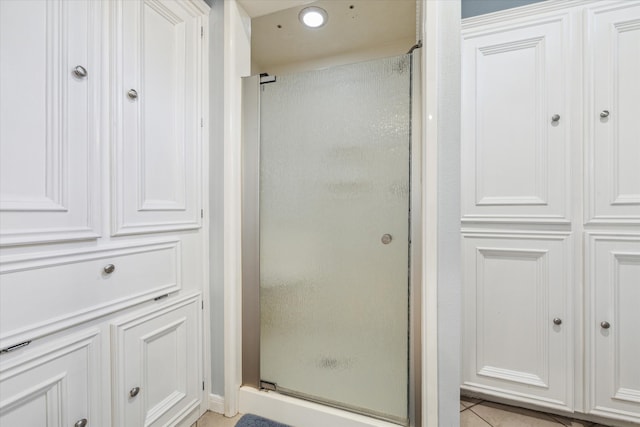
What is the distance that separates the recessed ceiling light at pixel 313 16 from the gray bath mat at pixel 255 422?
225 cm

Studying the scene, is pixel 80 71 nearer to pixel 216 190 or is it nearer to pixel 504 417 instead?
pixel 216 190

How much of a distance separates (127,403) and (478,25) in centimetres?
231

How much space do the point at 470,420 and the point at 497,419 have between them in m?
0.14

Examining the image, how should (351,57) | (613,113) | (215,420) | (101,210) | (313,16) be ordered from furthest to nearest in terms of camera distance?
(351,57) < (313,16) < (215,420) < (613,113) < (101,210)

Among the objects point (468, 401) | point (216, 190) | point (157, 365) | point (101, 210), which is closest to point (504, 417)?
point (468, 401)

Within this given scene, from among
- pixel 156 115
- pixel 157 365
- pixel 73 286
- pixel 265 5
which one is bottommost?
pixel 157 365

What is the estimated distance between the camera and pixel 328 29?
1.86 meters

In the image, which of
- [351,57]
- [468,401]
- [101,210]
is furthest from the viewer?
[351,57]

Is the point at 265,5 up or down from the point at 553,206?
up

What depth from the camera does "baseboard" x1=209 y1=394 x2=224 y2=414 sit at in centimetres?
139

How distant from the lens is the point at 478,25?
143cm

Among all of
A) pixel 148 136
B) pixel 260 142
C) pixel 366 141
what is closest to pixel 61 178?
pixel 148 136

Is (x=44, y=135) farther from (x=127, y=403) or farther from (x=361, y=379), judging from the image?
(x=361, y=379)

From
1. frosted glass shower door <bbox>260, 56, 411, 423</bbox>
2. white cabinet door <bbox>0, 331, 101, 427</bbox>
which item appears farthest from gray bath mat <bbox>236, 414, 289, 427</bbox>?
white cabinet door <bbox>0, 331, 101, 427</bbox>
